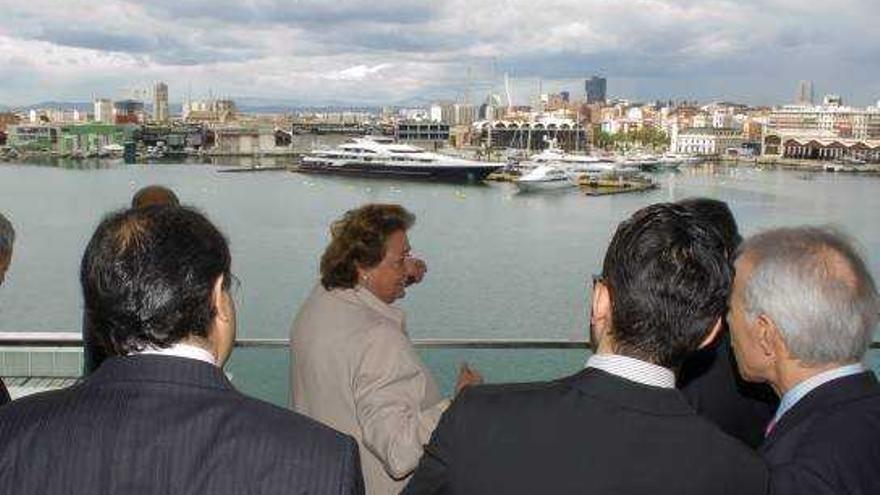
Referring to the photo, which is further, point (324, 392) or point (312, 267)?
point (312, 267)

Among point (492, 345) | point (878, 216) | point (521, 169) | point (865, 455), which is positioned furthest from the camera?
point (521, 169)

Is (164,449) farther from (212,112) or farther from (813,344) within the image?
(212,112)

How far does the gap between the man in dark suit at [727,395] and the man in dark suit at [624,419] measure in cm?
30

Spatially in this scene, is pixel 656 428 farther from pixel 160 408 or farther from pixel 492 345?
pixel 492 345

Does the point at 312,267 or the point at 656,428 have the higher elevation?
the point at 656,428

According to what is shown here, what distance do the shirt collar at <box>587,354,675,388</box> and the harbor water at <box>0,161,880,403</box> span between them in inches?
13.4

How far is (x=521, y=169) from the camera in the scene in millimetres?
33188

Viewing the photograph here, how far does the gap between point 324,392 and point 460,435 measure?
0.45 metres

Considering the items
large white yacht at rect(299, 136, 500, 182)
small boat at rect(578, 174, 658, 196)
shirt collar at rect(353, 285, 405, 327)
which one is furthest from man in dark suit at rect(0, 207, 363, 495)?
large white yacht at rect(299, 136, 500, 182)

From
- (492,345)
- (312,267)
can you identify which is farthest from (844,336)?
(312,267)

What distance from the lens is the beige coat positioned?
1.04 meters

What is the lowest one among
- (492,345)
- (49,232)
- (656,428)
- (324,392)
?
(49,232)

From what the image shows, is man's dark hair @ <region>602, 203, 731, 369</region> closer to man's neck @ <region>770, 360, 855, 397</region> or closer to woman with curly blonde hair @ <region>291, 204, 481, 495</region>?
man's neck @ <region>770, 360, 855, 397</region>

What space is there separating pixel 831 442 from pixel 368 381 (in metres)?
0.51
